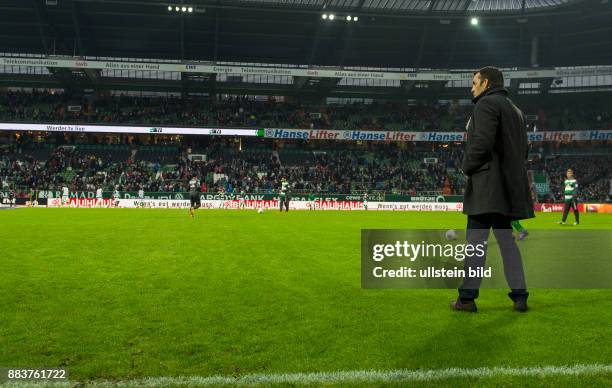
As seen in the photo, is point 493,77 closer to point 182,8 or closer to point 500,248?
point 500,248

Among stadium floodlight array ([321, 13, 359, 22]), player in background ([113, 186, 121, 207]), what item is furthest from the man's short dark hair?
stadium floodlight array ([321, 13, 359, 22])

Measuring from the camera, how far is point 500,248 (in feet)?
16.9

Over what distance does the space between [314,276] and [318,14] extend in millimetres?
43637

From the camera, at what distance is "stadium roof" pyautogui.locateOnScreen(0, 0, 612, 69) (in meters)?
46.3

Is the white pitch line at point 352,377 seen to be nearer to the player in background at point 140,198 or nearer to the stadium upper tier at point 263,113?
the player in background at point 140,198

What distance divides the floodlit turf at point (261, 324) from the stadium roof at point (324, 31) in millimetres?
42179

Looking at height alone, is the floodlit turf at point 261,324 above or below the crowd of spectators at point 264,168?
below

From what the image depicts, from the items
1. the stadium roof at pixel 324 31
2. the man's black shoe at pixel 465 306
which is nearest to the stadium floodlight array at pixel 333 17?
the stadium roof at pixel 324 31

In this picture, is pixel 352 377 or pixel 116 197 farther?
pixel 116 197

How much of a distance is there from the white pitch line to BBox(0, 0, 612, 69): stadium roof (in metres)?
45.7

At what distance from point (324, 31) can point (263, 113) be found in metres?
11.3

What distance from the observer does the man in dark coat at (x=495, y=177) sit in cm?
500

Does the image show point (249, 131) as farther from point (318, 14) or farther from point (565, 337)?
point (565, 337)

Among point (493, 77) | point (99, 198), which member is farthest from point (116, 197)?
point (493, 77)
